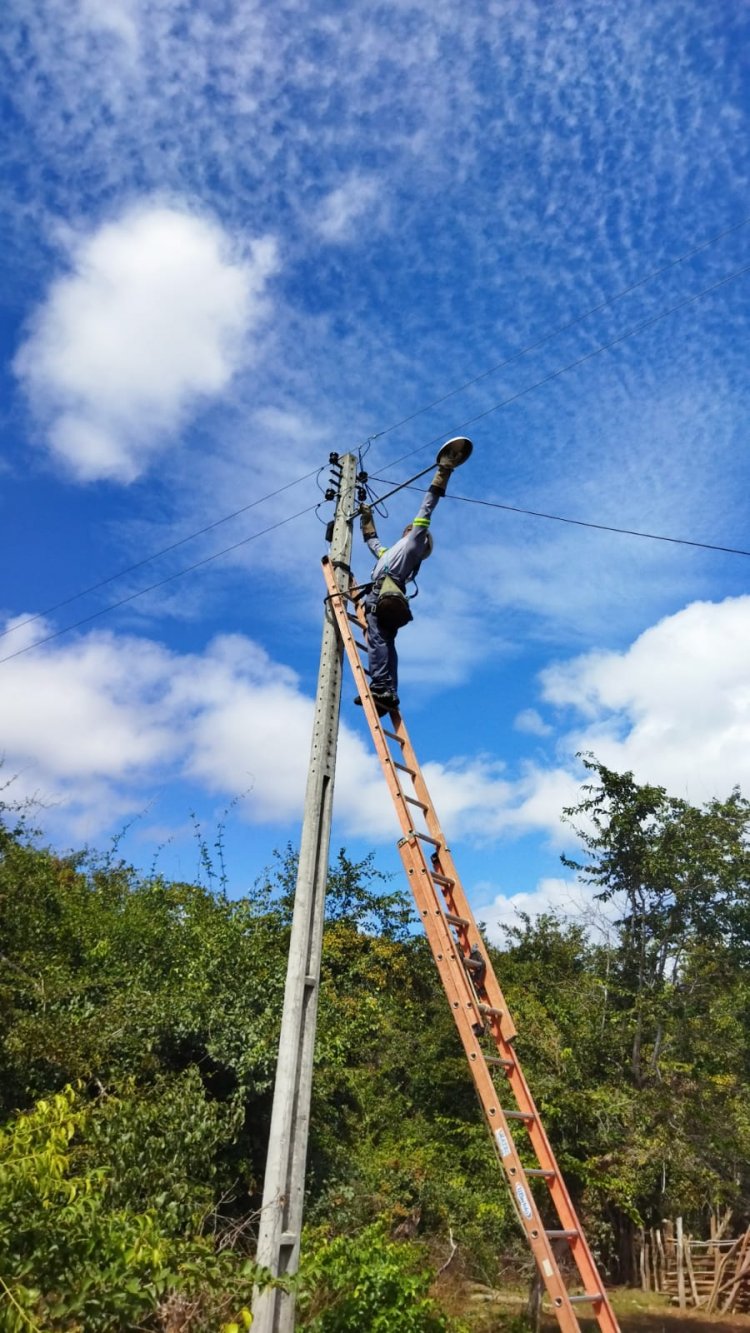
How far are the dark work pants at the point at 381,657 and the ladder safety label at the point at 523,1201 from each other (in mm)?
3122

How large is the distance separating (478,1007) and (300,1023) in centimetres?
115

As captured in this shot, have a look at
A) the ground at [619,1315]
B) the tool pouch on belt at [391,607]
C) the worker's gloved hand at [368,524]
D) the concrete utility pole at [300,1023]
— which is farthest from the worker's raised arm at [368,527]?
the ground at [619,1315]

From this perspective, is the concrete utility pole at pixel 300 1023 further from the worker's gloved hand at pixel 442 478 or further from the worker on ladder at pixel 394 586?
the worker's gloved hand at pixel 442 478

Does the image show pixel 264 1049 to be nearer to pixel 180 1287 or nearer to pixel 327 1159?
pixel 327 1159

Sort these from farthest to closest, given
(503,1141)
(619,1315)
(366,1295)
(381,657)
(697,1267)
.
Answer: (697,1267)
(619,1315)
(366,1295)
(381,657)
(503,1141)

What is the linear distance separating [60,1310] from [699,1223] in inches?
723

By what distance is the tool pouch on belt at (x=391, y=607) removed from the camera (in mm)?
6066

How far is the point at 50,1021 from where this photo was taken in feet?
29.1

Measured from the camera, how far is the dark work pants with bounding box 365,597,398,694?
5961 mm

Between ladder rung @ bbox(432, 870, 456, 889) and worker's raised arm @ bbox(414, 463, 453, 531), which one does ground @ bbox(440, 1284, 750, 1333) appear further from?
worker's raised arm @ bbox(414, 463, 453, 531)

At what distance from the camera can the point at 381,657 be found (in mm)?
6027

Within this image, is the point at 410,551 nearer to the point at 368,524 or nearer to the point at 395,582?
the point at 395,582

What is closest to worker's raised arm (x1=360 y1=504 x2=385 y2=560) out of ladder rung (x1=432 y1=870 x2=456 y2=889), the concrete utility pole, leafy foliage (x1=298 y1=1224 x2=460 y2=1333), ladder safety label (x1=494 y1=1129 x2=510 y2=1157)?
the concrete utility pole

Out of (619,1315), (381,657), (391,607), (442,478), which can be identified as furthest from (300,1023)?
(619,1315)
